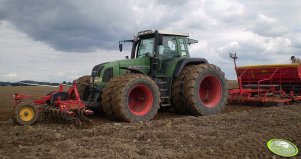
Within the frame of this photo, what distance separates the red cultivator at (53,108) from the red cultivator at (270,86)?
592 centimetres

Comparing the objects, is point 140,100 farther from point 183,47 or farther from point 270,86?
point 270,86

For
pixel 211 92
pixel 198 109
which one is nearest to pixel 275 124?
pixel 198 109

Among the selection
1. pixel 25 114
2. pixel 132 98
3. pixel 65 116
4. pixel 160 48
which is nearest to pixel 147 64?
pixel 160 48

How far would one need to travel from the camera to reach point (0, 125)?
768 cm

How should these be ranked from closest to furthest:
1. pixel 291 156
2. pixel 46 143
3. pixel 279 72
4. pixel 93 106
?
pixel 291 156
pixel 46 143
pixel 93 106
pixel 279 72

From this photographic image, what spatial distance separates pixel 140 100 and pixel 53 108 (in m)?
2.10

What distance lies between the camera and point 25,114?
748 cm

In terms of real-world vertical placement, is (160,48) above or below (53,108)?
above

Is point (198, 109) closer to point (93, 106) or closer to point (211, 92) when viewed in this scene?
point (211, 92)

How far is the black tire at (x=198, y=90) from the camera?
9344 millimetres

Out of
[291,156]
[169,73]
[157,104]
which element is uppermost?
[169,73]

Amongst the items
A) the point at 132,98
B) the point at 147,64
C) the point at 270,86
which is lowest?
the point at 132,98

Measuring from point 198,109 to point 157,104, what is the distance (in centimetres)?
135

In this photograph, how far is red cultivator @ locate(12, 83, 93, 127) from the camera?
7.43 metres
